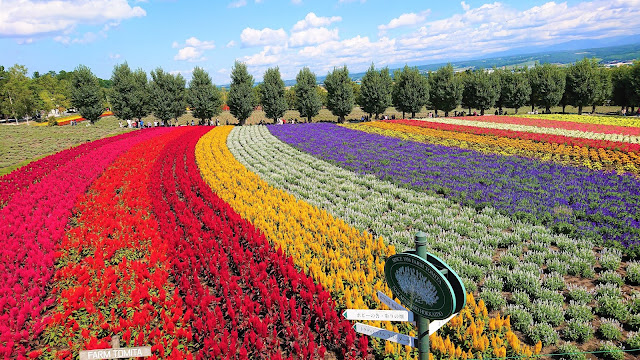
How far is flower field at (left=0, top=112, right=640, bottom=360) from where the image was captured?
5.31 meters

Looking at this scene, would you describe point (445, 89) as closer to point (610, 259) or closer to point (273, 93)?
point (273, 93)

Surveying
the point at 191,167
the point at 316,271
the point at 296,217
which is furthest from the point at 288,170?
the point at 316,271

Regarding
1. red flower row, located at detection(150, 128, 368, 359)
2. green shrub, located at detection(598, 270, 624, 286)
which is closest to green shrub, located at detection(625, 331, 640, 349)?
green shrub, located at detection(598, 270, 624, 286)

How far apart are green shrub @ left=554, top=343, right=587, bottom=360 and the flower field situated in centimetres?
13

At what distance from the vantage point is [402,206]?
11.7m

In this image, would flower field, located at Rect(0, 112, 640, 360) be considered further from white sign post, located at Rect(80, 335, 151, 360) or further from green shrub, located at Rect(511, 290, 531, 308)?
white sign post, located at Rect(80, 335, 151, 360)

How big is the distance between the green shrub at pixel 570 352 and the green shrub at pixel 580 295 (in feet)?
5.03

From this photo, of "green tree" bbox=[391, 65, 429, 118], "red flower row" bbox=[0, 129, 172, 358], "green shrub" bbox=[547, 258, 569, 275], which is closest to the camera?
"red flower row" bbox=[0, 129, 172, 358]

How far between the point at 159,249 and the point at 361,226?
18.3 ft

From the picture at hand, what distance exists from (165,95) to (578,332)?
54639mm

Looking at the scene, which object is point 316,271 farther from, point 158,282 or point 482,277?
point 482,277

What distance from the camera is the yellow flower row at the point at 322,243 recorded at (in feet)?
20.3

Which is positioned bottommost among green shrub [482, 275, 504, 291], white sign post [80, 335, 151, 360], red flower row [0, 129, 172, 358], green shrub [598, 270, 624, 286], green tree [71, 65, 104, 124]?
green shrub [598, 270, 624, 286]

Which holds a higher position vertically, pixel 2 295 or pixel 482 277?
pixel 2 295
